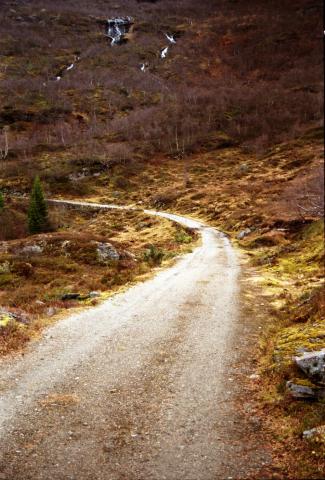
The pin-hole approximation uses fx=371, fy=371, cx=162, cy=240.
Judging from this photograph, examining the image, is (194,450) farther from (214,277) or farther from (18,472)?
(214,277)

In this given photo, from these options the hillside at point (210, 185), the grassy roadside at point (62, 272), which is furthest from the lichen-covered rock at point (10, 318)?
the hillside at point (210, 185)

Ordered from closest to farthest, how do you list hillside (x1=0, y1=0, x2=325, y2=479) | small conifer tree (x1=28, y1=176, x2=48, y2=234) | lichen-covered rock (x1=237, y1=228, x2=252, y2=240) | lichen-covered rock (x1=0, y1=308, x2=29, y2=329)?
hillside (x1=0, y1=0, x2=325, y2=479), lichen-covered rock (x1=0, y1=308, x2=29, y2=329), lichen-covered rock (x1=237, y1=228, x2=252, y2=240), small conifer tree (x1=28, y1=176, x2=48, y2=234)

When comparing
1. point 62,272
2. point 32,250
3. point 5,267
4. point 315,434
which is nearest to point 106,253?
point 62,272

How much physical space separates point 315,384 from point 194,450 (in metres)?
3.45

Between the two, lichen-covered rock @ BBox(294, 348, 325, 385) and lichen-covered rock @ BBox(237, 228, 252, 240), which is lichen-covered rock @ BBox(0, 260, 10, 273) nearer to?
lichen-covered rock @ BBox(294, 348, 325, 385)

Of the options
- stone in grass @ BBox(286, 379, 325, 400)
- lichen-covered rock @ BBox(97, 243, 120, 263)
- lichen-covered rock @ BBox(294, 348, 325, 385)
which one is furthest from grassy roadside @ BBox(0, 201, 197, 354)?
lichen-covered rock @ BBox(294, 348, 325, 385)

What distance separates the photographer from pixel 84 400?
9492mm

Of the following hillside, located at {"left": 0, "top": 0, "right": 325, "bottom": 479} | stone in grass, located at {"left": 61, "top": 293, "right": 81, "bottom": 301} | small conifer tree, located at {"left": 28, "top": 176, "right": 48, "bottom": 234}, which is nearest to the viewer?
hillside, located at {"left": 0, "top": 0, "right": 325, "bottom": 479}

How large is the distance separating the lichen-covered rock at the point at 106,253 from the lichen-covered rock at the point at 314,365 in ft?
78.8

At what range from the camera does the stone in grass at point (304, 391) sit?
8.78 meters

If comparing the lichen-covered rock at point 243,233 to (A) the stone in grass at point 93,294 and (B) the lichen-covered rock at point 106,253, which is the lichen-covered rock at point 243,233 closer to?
(B) the lichen-covered rock at point 106,253

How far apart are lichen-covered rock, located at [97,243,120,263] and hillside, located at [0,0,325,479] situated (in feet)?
1.70

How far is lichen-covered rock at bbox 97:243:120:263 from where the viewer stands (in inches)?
1286

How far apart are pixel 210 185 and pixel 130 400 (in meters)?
87.4
